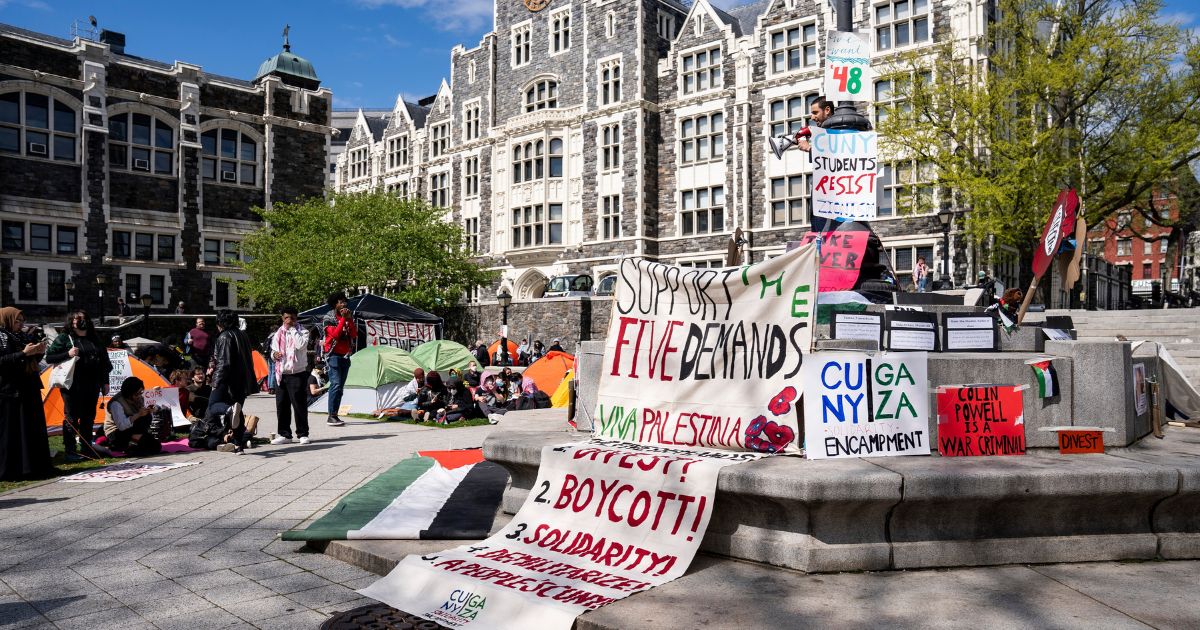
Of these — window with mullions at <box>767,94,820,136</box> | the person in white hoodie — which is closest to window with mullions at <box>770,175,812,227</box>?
window with mullions at <box>767,94,820,136</box>

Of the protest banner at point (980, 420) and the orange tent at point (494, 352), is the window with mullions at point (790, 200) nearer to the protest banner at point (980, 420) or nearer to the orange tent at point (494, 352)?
the orange tent at point (494, 352)

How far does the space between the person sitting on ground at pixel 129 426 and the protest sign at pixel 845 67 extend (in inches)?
383

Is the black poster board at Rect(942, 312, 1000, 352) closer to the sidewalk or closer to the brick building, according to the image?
the sidewalk

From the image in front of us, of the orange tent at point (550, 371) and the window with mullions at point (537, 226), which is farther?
the window with mullions at point (537, 226)

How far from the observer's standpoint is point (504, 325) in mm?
33781

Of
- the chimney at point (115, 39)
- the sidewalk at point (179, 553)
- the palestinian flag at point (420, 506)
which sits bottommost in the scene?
the sidewalk at point (179, 553)

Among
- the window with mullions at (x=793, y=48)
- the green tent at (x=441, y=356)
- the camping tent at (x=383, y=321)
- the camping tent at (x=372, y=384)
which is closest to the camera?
the camping tent at (x=372, y=384)

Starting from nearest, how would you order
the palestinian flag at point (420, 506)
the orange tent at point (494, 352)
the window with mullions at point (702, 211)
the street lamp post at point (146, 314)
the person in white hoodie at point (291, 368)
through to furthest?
the palestinian flag at point (420, 506) < the person in white hoodie at point (291, 368) < the street lamp post at point (146, 314) < the orange tent at point (494, 352) < the window with mullions at point (702, 211)

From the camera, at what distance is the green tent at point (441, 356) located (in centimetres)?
1944

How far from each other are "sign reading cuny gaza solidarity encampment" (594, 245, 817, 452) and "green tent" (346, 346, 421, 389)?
11.8 metres

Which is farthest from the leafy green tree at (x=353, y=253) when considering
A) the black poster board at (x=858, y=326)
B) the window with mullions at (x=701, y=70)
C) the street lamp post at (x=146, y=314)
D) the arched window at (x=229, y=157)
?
the black poster board at (x=858, y=326)

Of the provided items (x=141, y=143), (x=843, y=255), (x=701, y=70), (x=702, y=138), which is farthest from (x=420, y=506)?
(x=141, y=143)

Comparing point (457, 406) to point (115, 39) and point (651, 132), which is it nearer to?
point (651, 132)

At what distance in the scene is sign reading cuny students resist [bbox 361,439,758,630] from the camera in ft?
13.5
